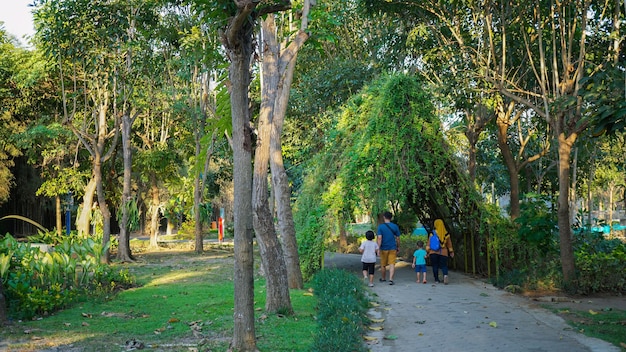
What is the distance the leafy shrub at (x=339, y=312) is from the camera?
818 centimetres

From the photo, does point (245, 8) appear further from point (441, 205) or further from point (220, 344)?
point (441, 205)

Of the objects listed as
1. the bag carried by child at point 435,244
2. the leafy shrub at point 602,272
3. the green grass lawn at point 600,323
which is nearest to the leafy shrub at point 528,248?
the leafy shrub at point 602,272

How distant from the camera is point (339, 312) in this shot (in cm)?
1018

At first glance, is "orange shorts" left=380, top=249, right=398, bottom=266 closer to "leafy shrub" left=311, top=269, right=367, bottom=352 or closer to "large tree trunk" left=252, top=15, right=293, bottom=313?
"leafy shrub" left=311, top=269, right=367, bottom=352

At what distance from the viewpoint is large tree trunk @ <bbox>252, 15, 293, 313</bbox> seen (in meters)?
10.9

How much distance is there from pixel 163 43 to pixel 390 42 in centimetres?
1170

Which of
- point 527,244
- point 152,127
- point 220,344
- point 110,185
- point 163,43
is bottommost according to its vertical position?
point 220,344

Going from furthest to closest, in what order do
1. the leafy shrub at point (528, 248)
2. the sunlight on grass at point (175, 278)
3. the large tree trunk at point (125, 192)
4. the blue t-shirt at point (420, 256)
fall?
the large tree trunk at point (125, 192)
the sunlight on grass at point (175, 278)
the blue t-shirt at point (420, 256)
the leafy shrub at point (528, 248)

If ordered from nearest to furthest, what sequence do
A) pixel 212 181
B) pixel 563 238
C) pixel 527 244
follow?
pixel 563 238 → pixel 527 244 → pixel 212 181

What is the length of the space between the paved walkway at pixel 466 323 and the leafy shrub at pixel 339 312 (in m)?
0.36

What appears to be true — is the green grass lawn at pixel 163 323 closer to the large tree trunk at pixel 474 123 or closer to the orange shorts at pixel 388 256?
the orange shorts at pixel 388 256

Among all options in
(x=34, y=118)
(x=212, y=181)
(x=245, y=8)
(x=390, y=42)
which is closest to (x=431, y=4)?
(x=390, y=42)

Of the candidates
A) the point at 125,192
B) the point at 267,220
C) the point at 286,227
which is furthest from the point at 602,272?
the point at 125,192

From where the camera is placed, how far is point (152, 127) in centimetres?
3117
